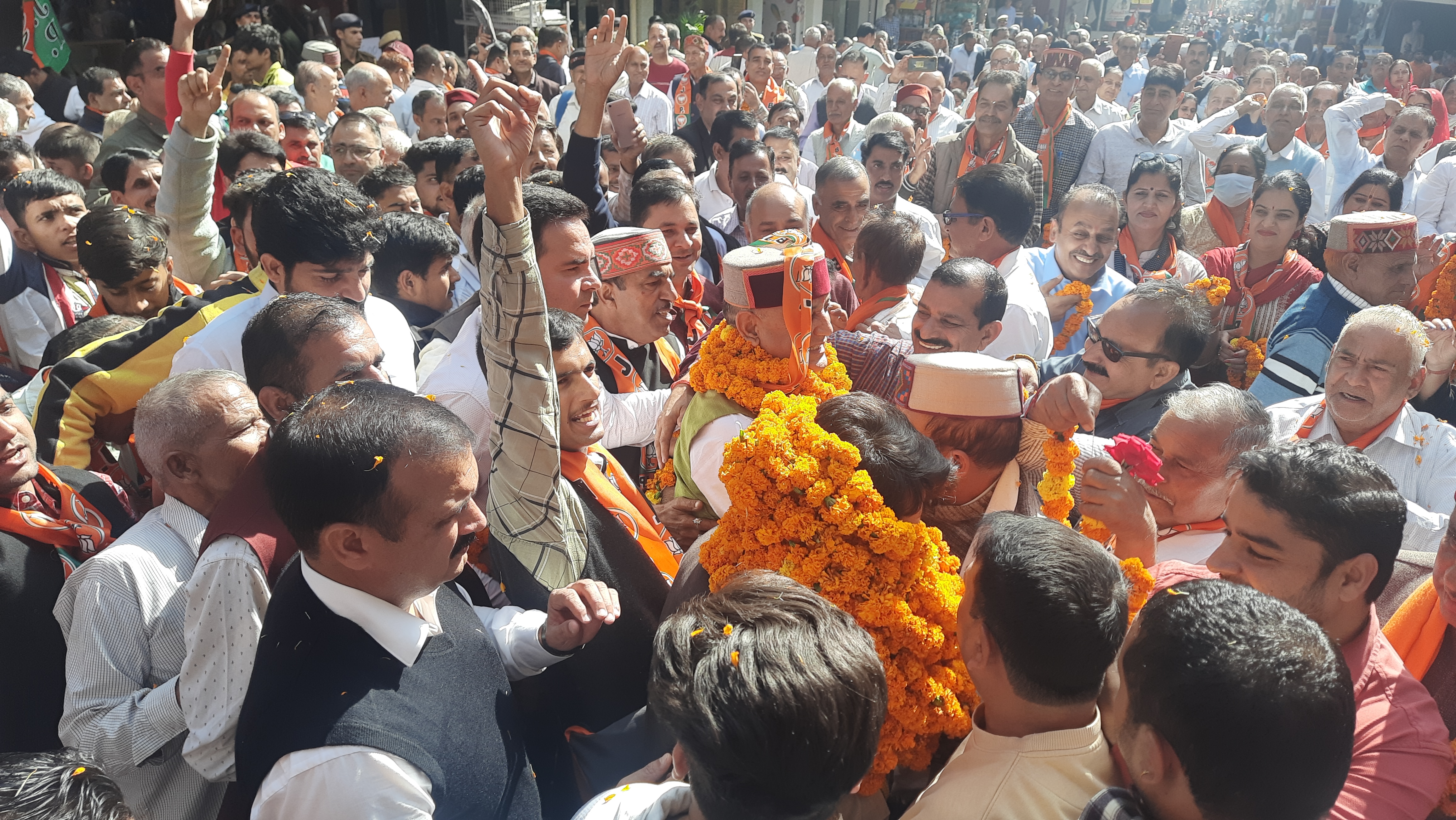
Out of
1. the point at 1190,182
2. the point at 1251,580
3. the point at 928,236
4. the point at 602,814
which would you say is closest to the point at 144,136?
the point at 928,236

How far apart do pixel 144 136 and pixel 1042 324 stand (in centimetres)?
601

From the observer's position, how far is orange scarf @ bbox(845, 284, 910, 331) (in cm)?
409

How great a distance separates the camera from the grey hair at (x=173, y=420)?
2080 millimetres

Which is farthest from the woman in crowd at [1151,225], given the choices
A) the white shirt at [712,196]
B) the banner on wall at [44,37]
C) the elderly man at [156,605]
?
the banner on wall at [44,37]

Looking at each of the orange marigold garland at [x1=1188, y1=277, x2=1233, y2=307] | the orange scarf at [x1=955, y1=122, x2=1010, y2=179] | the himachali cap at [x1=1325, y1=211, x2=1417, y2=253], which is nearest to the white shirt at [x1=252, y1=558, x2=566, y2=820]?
the orange marigold garland at [x1=1188, y1=277, x2=1233, y2=307]

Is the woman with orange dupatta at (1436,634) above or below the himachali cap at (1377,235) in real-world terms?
below

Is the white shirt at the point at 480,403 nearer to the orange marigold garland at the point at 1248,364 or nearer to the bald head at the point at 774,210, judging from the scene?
the bald head at the point at 774,210

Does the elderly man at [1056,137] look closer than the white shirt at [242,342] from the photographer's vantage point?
No

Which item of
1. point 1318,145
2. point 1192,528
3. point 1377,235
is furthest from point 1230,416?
point 1318,145

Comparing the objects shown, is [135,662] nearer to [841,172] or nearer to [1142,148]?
[841,172]

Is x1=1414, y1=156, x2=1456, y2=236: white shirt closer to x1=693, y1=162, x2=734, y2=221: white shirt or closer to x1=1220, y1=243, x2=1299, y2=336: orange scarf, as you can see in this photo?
x1=1220, y1=243, x2=1299, y2=336: orange scarf

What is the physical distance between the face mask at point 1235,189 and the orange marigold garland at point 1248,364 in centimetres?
149

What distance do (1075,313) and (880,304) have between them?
124 centimetres

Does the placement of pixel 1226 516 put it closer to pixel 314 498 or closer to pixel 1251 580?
pixel 1251 580
